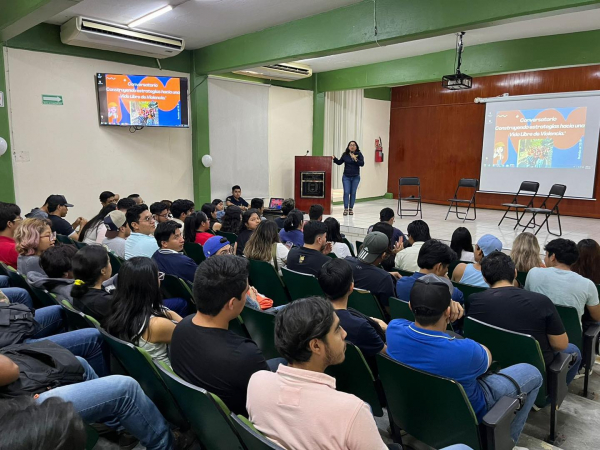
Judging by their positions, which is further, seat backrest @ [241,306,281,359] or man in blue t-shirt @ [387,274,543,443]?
seat backrest @ [241,306,281,359]

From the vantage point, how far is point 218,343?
1.53 m

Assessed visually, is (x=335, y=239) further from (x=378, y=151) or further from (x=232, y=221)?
(x=378, y=151)

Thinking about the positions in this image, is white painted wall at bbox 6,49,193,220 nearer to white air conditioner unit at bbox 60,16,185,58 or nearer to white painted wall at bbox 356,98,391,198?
white air conditioner unit at bbox 60,16,185,58

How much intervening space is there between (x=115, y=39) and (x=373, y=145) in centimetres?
698

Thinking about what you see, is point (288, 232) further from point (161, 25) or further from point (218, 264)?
point (161, 25)

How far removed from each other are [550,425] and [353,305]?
1190mm

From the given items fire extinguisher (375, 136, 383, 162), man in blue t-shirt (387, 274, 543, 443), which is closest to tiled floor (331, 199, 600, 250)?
fire extinguisher (375, 136, 383, 162)

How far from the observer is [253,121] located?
348 inches

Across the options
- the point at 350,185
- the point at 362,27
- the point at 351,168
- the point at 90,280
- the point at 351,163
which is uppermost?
the point at 362,27

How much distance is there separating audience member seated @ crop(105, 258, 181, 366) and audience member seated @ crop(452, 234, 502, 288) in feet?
→ 6.74

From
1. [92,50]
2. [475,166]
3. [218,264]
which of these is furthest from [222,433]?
[475,166]

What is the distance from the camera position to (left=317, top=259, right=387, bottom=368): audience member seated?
194 cm

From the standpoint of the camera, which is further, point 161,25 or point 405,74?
point 405,74

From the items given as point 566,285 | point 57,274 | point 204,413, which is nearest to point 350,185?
point 566,285
